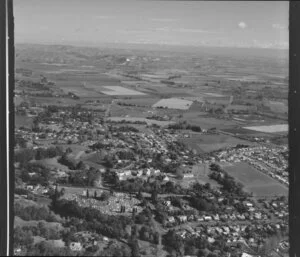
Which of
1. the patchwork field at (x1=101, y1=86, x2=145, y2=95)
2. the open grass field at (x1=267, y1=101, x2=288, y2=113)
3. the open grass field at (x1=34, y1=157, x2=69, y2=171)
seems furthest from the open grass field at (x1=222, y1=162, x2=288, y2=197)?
the open grass field at (x1=34, y1=157, x2=69, y2=171)

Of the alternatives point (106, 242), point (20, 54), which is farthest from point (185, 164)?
point (20, 54)

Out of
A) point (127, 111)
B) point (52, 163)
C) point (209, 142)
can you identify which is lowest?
point (52, 163)

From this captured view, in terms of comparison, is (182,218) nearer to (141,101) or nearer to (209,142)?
(209,142)

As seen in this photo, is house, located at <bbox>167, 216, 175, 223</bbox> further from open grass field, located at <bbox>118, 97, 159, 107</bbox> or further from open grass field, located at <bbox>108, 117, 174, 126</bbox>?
open grass field, located at <bbox>118, 97, 159, 107</bbox>

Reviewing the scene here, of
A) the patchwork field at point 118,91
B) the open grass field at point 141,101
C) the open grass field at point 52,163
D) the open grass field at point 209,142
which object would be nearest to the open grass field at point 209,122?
the open grass field at point 209,142

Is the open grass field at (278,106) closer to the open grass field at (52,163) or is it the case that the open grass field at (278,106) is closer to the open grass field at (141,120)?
the open grass field at (141,120)

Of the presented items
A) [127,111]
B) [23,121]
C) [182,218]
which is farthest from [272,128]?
[23,121]
